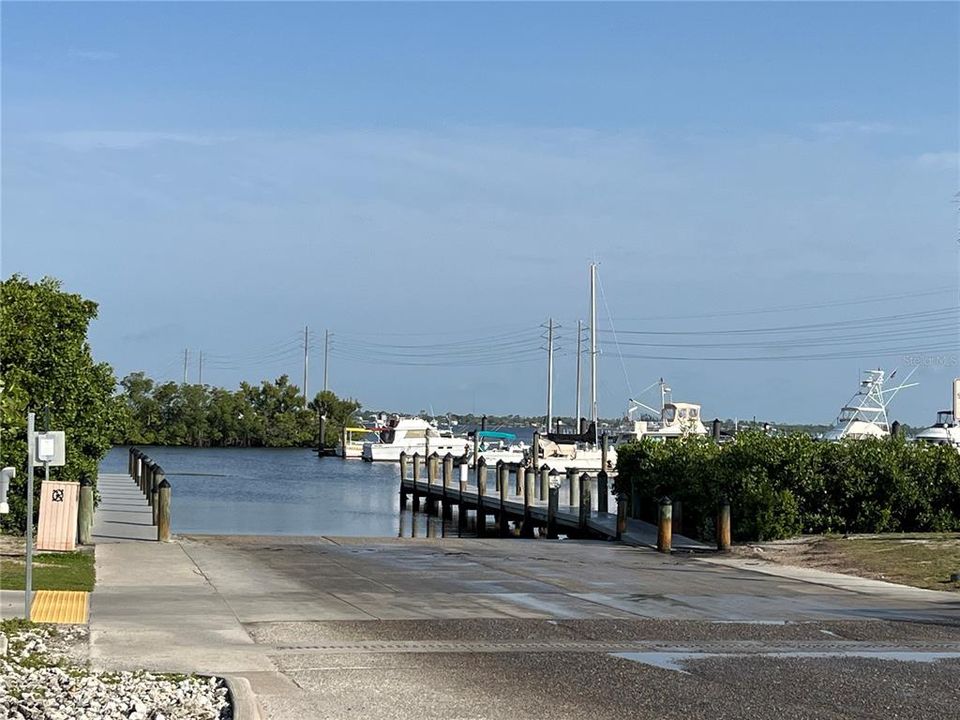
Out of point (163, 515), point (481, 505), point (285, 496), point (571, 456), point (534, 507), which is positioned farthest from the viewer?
point (571, 456)

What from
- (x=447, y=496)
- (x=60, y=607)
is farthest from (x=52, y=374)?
(x=447, y=496)

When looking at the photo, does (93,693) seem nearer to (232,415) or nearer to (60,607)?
(60,607)

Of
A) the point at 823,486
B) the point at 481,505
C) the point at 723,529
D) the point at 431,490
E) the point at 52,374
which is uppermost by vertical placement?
the point at 52,374

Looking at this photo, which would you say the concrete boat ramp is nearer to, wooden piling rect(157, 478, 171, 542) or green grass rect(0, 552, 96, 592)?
green grass rect(0, 552, 96, 592)

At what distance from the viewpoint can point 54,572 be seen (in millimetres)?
19688

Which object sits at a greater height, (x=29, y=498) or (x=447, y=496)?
(x=29, y=498)

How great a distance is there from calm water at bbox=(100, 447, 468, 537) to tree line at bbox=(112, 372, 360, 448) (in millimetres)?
13490

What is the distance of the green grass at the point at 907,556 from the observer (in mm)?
22094

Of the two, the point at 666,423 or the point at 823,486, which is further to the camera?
the point at 666,423

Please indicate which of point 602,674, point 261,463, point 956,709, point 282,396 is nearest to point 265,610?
point 602,674

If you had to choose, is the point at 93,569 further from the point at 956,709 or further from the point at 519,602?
the point at 956,709

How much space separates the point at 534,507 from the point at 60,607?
2766 cm

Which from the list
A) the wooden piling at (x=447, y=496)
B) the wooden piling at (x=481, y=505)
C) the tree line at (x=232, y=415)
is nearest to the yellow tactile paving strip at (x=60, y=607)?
the wooden piling at (x=481, y=505)

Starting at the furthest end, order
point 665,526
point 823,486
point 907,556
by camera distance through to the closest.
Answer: point 823,486, point 665,526, point 907,556
